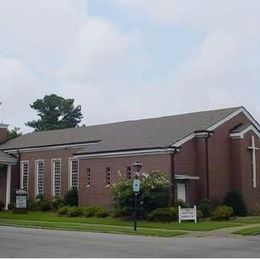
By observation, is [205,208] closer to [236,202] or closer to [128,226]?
[236,202]

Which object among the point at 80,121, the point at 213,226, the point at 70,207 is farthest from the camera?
the point at 80,121

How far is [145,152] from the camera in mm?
40969

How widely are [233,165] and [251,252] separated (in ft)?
81.7

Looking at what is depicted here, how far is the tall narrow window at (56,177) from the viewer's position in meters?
51.2

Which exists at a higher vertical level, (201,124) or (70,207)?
(201,124)

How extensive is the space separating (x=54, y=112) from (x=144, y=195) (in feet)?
219

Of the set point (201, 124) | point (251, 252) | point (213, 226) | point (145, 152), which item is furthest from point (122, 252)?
point (201, 124)

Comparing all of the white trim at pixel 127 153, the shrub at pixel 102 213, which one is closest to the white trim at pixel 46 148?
the white trim at pixel 127 153

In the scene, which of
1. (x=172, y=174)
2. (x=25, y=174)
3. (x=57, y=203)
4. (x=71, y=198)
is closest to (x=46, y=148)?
(x=25, y=174)

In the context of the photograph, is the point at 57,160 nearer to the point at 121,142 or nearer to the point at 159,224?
the point at 121,142

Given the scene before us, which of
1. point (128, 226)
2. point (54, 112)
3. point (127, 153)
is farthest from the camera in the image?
point (54, 112)

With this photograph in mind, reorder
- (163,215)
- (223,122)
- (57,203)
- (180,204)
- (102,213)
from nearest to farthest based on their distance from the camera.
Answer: (163,215) → (180,204) → (102,213) → (223,122) → (57,203)

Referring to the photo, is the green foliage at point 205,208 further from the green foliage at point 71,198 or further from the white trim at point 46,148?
the white trim at point 46,148

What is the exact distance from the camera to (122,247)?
837 inches
